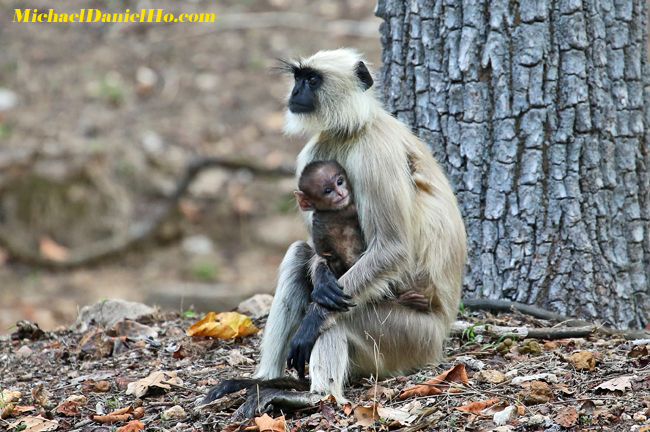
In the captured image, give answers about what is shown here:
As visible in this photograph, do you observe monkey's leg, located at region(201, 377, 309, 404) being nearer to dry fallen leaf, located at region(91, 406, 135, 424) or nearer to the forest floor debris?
the forest floor debris

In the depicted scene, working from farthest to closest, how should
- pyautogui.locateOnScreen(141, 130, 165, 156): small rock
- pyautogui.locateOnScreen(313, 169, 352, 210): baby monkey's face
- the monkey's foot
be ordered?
pyautogui.locateOnScreen(141, 130, 165, 156): small rock < pyautogui.locateOnScreen(313, 169, 352, 210): baby monkey's face < the monkey's foot

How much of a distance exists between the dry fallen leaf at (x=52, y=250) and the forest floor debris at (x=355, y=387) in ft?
14.5

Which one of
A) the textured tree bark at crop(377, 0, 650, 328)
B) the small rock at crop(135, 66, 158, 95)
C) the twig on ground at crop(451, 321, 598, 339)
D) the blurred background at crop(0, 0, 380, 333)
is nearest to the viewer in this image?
the twig on ground at crop(451, 321, 598, 339)

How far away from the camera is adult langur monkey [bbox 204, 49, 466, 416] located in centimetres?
368

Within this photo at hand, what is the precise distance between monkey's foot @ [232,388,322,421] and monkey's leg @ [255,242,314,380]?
0.36 meters

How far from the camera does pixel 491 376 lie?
3625 millimetres

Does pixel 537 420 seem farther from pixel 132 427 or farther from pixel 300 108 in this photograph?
pixel 300 108

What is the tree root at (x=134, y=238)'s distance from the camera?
9.12m

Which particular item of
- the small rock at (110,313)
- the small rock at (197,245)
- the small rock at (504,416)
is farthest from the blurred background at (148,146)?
the small rock at (504,416)

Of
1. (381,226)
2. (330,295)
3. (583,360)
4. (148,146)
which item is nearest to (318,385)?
(330,295)

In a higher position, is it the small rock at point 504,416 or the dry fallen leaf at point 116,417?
the small rock at point 504,416

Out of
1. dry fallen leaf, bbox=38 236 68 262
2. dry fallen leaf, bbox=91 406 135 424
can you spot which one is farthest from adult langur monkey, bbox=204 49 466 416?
dry fallen leaf, bbox=38 236 68 262

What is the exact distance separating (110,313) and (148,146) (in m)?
5.07

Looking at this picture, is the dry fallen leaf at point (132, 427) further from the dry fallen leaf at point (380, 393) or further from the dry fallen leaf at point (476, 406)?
the dry fallen leaf at point (476, 406)
